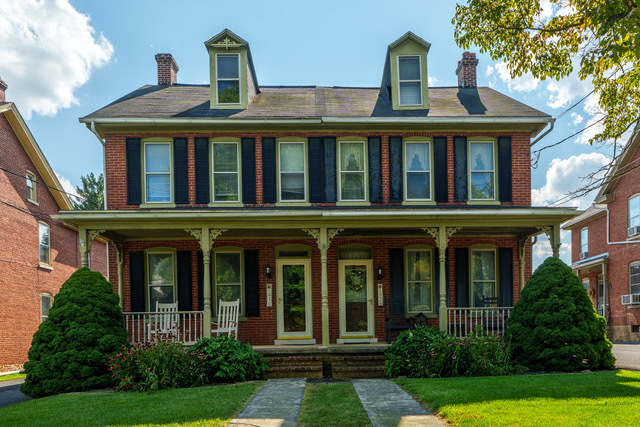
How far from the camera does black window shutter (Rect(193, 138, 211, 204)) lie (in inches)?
514

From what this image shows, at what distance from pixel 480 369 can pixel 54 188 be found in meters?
16.4

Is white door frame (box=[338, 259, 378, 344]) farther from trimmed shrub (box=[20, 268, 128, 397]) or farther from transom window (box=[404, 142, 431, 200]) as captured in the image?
trimmed shrub (box=[20, 268, 128, 397])

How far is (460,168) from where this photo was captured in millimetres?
13312

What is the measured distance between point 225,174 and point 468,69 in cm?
801

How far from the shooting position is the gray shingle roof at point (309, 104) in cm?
1317

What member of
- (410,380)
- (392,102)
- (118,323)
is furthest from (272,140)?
(410,380)

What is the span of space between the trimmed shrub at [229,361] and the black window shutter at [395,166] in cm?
545

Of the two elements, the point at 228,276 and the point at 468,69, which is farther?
the point at 468,69

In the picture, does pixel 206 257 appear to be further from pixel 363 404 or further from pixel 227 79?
pixel 363 404

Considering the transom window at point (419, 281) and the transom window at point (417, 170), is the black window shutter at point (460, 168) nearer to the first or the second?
the transom window at point (417, 170)

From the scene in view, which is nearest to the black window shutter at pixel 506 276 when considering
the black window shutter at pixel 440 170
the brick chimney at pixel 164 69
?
the black window shutter at pixel 440 170

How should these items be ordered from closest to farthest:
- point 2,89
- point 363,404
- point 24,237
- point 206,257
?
point 363,404 < point 206,257 < point 24,237 < point 2,89

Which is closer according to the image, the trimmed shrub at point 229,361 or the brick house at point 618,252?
the trimmed shrub at point 229,361

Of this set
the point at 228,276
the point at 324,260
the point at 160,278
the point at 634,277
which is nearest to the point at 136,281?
the point at 160,278
